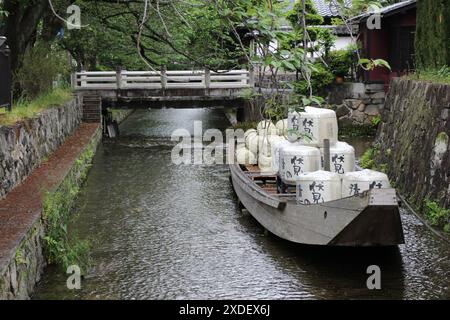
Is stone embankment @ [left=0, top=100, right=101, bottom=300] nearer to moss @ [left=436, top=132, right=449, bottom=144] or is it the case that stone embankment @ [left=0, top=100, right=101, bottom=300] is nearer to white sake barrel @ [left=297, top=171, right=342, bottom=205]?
white sake barrel @ [left=297, top=171, right=342, bottom=205]

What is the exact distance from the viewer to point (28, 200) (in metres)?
11.5

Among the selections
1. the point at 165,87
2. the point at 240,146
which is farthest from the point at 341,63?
the point at 240,146

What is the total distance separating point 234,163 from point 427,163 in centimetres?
475

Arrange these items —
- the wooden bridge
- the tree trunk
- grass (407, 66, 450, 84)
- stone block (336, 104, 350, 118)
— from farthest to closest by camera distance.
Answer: the wooden bridge
stone block (336, 104, 350, 118)
the tree trunk
grass (407, 66, 450, 84)

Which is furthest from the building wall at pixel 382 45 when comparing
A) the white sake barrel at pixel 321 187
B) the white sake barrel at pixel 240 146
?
the white sake barrel at pixel 321 187

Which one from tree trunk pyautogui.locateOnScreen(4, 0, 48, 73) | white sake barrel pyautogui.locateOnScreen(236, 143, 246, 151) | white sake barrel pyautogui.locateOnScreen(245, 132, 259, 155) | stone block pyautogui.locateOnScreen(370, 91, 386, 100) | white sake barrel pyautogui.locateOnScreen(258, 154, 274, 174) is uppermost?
tree trunk pyautogui.locateOnScreen(4, 0, 48, 73)

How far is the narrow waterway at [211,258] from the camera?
394 inches

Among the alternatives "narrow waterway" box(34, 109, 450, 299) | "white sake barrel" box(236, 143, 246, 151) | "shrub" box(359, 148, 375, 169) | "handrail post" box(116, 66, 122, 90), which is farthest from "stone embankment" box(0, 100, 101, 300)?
"handrail post" box(116, 66, 122, 90)

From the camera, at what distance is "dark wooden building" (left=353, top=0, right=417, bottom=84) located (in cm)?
2648

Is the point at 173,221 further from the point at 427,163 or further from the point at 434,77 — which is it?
the point at 434,77

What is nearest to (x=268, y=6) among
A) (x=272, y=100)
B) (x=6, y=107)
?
(x=272, y=100)

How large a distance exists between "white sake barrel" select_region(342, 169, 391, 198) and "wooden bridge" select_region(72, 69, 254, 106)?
1947cm

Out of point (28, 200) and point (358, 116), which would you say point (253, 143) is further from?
point (358, 116)

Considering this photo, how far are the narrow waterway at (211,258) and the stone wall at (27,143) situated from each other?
58.9 inches
